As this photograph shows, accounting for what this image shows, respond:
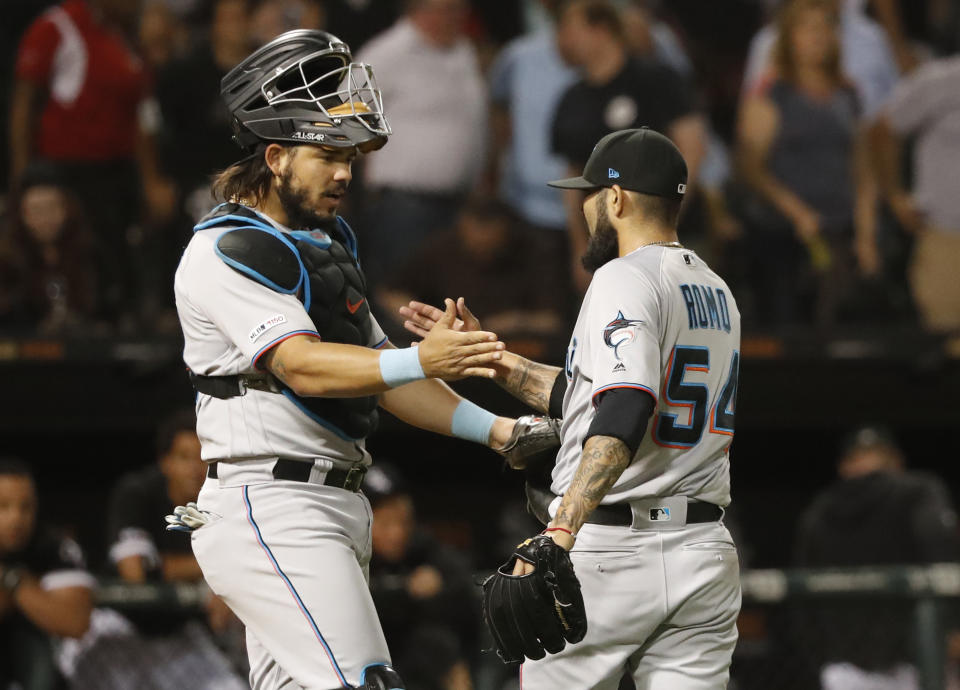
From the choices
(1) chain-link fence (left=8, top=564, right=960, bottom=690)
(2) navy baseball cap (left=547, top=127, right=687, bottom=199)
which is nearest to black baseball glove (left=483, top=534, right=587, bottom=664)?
(2) navy baseball cap (left=547, top=127, right=687, bottom=199)

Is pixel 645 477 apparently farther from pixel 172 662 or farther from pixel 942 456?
pixel 942 456

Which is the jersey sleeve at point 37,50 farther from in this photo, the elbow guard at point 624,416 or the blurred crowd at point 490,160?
the elbow guard at point 624,416

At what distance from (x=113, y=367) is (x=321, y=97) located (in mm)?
3660

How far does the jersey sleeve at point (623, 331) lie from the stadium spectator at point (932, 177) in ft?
13.9

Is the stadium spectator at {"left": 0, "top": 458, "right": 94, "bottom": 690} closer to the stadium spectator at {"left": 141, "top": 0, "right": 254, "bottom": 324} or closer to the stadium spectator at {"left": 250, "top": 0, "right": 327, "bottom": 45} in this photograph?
the stadium spectator at {"left": 141, "top": 0, "right": 254, "bottom": 324}

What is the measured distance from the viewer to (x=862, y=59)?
7543mm

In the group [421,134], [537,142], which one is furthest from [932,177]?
[421,134]

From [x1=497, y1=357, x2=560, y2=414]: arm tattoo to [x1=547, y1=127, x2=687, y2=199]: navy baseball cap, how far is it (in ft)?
1.86

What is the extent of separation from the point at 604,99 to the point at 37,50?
8.73 ft

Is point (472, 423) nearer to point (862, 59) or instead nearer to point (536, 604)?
point (536, 604)

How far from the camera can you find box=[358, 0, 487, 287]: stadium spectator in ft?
22.7

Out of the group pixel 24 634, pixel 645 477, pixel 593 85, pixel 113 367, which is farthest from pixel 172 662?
pixel 593 85

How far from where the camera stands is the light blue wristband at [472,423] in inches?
142

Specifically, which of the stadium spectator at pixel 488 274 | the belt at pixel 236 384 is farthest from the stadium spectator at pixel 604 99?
the belt at pixel 236 384
